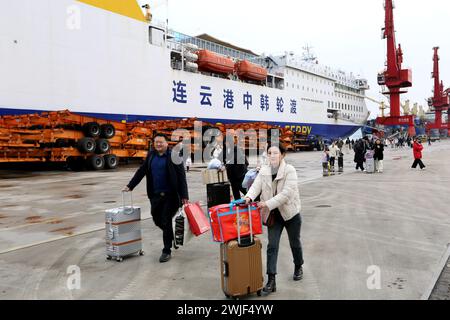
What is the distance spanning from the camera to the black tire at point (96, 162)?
18672 mm

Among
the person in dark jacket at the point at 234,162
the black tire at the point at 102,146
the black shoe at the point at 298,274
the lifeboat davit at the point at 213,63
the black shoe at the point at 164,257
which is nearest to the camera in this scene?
the black shoe at the point at 298,274

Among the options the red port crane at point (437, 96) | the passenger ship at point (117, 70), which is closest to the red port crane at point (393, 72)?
the passenger ship at point (117, 70)

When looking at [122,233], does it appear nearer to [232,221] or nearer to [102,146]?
[232,221]

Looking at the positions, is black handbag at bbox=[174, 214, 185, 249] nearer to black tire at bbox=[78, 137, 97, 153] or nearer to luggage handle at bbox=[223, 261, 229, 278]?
luggage handle at bbox=[223, 261, 229, 278]

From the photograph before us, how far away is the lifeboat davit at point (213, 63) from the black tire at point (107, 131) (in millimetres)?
12710

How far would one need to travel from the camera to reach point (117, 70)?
2339cm

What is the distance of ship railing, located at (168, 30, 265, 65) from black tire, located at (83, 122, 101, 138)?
12.3 meters

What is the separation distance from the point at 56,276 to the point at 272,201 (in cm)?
270

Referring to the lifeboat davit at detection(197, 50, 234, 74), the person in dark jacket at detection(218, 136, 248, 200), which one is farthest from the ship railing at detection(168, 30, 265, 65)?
the person in dark jacket at detection(218, 136, 248, 200)

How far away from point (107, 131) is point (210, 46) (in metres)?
18.6

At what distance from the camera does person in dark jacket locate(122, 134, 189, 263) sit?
497 cm

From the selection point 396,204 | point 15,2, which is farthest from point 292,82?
point 396,204

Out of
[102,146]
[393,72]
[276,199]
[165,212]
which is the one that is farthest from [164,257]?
[393,72]

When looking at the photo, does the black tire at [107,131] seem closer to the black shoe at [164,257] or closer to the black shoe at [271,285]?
the black shoe at [164,257]
